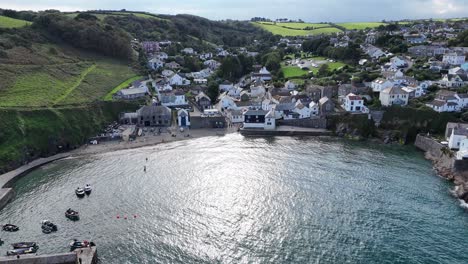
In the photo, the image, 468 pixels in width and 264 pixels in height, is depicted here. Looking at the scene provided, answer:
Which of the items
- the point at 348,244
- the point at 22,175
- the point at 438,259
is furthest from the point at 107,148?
the point at 438,259

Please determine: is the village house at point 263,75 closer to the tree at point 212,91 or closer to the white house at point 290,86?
the white house at point 290,86

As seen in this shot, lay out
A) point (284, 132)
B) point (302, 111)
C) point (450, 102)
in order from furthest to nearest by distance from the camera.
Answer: point (302, 111) → point (284, 132) → point (450, 102)

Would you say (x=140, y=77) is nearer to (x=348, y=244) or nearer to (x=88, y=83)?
(x=88, y=83)

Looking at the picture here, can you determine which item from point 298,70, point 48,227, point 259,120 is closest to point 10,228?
point 48,227

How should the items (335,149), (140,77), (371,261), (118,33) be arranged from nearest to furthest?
(371,261)
(335,149)
(140,77)
(118,33)

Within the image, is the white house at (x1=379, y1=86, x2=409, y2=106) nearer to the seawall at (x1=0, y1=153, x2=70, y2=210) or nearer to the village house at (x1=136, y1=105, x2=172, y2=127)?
the village house at (x1=136, y1=105, x2=172, y2=127)

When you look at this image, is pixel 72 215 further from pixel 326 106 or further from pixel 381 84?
pixel 381 84
